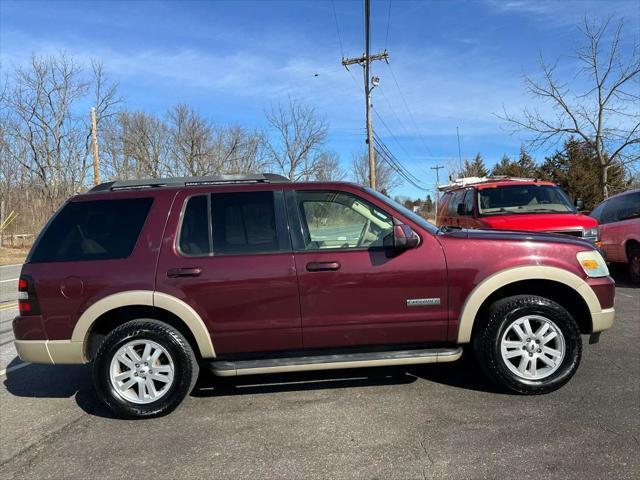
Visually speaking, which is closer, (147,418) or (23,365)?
(147,418)

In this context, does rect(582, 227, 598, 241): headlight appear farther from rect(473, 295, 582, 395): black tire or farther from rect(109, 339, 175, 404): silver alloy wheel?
rect(109, 339, 175, 404): silver alloy wheel

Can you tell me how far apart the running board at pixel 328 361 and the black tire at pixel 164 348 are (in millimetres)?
257

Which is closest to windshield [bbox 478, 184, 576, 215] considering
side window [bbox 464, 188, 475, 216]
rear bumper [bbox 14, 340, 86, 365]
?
side window [bbox 464, 188, 475, 216]

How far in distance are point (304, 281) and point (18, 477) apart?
90.3 inches

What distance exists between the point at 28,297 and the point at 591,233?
763 cm

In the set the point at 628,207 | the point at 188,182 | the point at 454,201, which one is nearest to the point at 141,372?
the point at 188,182

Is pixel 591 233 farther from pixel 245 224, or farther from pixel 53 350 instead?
pixel 53 350

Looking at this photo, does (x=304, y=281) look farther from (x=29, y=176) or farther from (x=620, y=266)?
(x=29, y=176)

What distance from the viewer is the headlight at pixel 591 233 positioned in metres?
7.42

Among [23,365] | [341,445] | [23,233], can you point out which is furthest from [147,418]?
[23,233]

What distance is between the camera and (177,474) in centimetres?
297

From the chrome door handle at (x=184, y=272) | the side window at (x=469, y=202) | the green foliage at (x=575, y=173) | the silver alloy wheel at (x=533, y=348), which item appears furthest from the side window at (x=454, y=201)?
the green foliage at (x=575, y=173)

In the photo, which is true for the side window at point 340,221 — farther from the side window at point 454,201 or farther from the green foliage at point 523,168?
the green foliage at point 523,168

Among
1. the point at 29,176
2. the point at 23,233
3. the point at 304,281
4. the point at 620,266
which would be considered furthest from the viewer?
the point at 23,233
